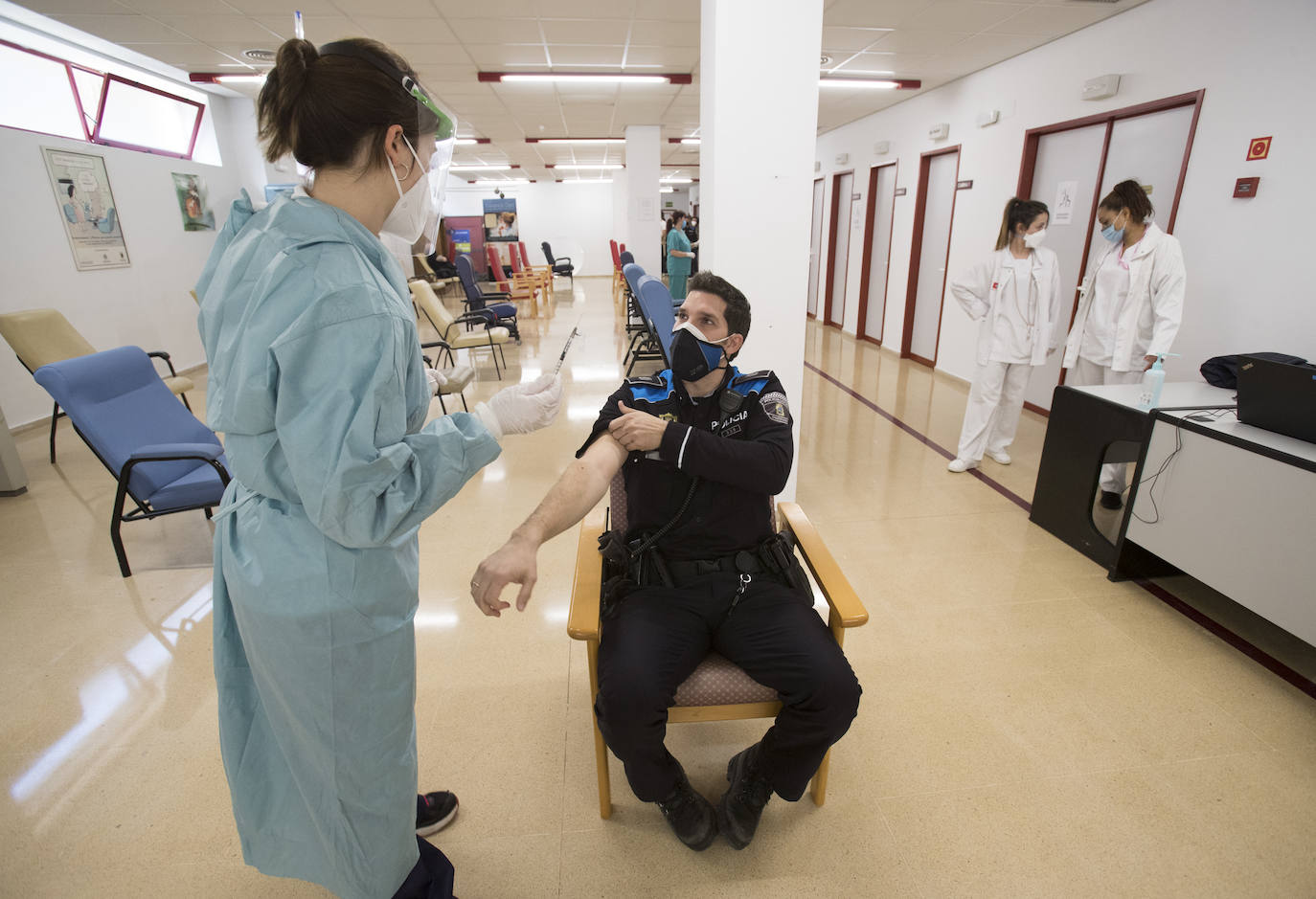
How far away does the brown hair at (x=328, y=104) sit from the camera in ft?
2.88

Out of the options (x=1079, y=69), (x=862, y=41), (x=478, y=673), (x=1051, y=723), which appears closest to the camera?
(x=1051, y=723)

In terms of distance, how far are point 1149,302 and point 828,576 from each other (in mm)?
2696

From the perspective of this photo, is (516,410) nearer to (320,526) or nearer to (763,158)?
(320,526)

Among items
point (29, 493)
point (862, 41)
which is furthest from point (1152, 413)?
point (29, 493)

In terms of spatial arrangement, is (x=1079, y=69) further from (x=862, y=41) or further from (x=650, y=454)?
(x=650, y=454)

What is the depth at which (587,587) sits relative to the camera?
1.45m

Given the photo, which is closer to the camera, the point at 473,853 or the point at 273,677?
the point at 273,677

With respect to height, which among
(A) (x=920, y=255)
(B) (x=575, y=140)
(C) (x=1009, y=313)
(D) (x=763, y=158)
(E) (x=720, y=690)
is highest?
(B) (x=575, y=140)

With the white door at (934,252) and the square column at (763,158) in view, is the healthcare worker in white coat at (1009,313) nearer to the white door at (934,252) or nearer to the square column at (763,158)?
the square column at (763,158)

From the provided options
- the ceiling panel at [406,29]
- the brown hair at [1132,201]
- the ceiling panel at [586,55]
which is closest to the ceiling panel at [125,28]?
the ceiling panel at [406,29]

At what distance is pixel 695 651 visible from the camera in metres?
1.41

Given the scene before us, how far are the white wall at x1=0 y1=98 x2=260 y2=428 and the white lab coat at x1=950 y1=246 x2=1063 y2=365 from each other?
21.2 ft

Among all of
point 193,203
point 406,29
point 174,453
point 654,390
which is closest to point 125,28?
point 406,29

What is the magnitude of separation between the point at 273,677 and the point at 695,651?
821mm
